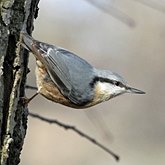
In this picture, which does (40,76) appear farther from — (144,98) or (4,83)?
(144,98)

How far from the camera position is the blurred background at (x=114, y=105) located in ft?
27.2

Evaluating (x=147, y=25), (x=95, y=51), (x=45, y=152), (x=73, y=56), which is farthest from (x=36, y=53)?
(x=95, y=51)

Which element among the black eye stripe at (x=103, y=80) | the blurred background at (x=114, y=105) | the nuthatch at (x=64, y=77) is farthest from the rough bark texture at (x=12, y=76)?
the blurred background at (x=114, y=105)

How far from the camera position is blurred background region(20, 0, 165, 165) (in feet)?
27.2

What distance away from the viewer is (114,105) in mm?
11242

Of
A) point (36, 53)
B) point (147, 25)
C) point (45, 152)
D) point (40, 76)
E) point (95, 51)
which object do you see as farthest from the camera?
point (95, 51)

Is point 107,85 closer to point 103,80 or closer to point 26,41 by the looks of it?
point 103,80


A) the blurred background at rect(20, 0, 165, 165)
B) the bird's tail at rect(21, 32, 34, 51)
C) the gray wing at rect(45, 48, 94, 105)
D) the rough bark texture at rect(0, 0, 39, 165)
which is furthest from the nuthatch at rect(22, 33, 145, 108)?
the blurred background at rect(20, 0, 165, 165)

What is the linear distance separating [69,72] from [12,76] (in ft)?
2.05

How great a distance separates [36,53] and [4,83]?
0.47 metres

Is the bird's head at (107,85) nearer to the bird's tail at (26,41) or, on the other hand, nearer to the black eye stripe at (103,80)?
the black eye stripe at (103,80)

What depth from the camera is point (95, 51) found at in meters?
12.7

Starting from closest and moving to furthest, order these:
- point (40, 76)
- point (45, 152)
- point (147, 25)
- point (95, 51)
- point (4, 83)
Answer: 1. point (4, 83)
2. point (40, 76)
3. point (45, 152)
4. point (147, 25)
5. point (95, 51)

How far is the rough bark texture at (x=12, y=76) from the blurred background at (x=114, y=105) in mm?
3630
